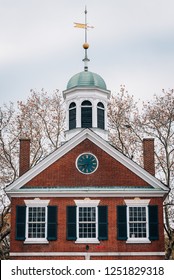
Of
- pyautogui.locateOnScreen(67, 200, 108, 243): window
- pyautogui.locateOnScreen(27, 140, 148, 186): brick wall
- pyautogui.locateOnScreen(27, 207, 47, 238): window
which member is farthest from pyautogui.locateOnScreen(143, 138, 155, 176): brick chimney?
pyautogui.locateOnScreen(27, 207, 47, 238): window

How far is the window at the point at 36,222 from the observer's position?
103ft

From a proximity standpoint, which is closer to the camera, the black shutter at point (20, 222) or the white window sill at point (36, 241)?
the white window sill at point (36, 241)

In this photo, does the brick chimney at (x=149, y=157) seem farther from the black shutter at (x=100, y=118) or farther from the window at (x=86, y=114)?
the window at (x=86, y=114)

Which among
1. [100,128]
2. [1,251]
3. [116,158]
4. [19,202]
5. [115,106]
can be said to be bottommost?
[1,251]

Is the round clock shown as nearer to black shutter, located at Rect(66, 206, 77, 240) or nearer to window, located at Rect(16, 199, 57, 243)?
black shutter, located at Rect(66, 206, 77, 240)

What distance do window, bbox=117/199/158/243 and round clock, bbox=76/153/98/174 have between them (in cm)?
283

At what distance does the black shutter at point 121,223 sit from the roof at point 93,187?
3.27 feet

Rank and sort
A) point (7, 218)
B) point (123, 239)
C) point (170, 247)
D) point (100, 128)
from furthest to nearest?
point (7, 218), point (170, 247), point (100, 128), point (123, 239)

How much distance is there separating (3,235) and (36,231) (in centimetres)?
1173

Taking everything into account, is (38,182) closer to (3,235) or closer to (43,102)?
(3,235)

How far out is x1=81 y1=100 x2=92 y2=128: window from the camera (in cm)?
3578

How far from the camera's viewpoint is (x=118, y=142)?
A: 152 feet

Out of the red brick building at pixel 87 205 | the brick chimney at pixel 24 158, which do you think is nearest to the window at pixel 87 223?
the red brick building at pixel 87 205

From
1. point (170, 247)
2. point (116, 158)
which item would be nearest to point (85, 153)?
point (116, 158)
